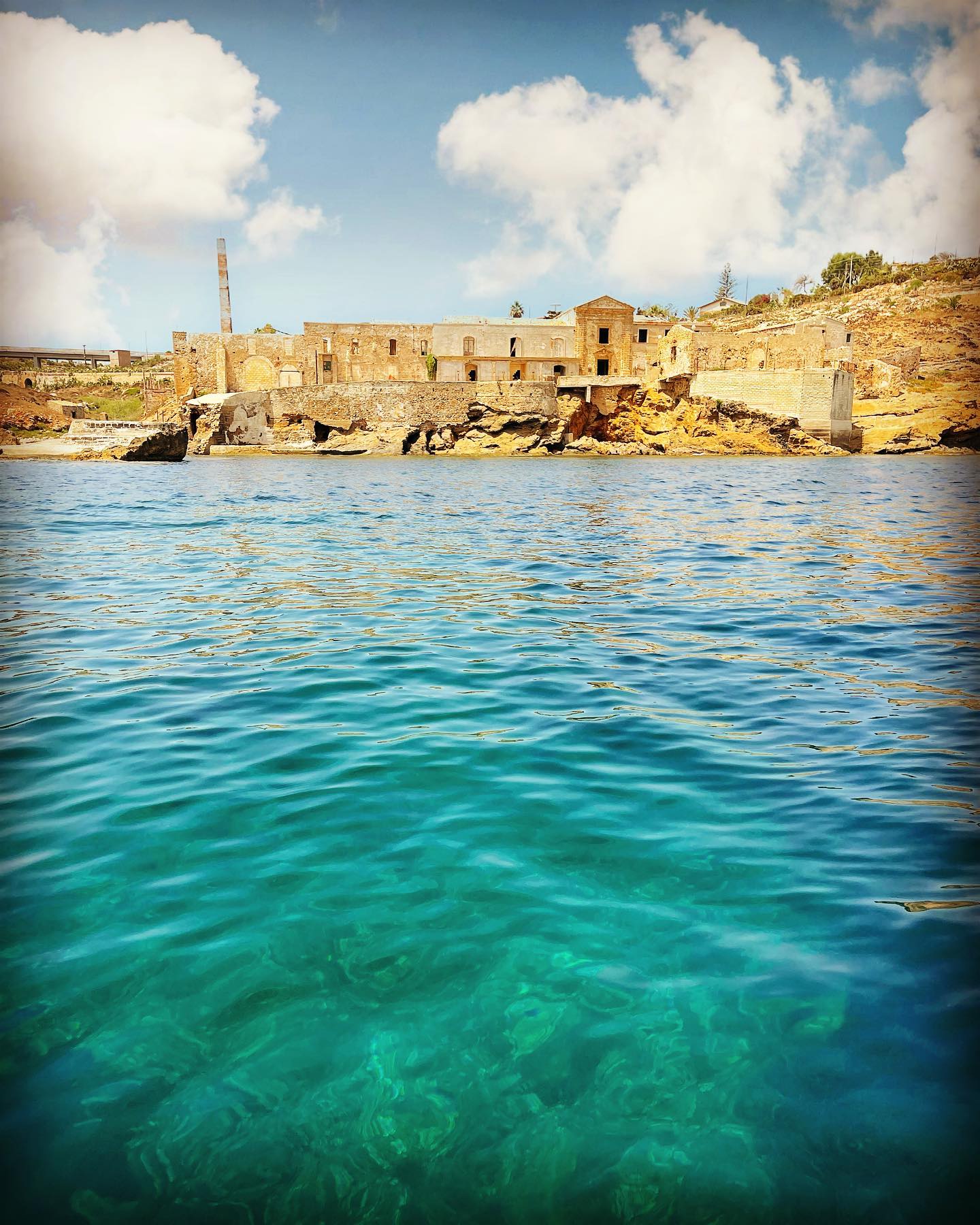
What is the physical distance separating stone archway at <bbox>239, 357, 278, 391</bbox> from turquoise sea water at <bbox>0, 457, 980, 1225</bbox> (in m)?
50.7

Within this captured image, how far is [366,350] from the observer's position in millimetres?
54969

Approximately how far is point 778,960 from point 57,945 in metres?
2.11

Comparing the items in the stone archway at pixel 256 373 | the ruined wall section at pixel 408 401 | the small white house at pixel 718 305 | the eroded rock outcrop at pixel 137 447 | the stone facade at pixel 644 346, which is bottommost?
the eroded rock outcrop at pixel 137 447

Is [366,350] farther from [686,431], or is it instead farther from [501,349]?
[686,431]

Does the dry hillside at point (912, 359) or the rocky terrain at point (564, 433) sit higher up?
the dry hillside at point (912, 359)

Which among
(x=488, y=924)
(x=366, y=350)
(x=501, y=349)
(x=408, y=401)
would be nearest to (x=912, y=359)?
(x=501, y=349)

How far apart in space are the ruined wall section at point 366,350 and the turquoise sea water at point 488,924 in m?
50.8

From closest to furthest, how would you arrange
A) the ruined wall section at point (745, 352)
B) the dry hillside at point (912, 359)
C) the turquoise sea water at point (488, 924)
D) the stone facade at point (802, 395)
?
the turquoise sea water at point (488, 924), the stone facade at point (802, 395), the dry hillside at point (912, 359), the ruined wall section at point (745, 352)

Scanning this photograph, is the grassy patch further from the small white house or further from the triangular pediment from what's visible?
the small white house

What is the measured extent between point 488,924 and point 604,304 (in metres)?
55.5

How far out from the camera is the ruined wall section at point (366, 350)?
54.4 meters

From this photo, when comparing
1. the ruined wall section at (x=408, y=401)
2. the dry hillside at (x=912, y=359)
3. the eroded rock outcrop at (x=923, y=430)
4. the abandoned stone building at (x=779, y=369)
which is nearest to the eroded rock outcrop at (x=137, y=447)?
the ruined wall section at (x=408, y=401)

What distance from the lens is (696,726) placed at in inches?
178

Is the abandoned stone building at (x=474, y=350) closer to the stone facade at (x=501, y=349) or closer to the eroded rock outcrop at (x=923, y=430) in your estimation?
the stone facade at (x=501, y=349)
